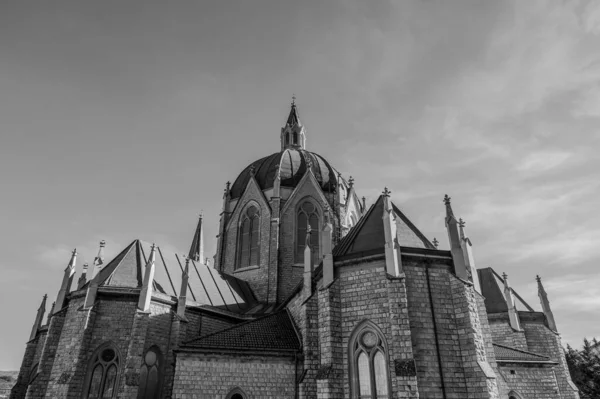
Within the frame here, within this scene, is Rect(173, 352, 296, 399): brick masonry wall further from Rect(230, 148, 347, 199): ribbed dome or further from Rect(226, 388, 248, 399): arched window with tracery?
Rect(230, 148, 347, 199): ribbed dome

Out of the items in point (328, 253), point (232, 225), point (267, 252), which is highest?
point (232, 225)

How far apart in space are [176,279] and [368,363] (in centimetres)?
1200

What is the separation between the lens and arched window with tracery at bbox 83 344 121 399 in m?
16.6

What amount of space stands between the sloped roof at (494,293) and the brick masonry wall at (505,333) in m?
0.46

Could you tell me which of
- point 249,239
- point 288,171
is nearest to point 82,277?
point 249,239

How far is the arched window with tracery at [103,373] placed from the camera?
16.6 m

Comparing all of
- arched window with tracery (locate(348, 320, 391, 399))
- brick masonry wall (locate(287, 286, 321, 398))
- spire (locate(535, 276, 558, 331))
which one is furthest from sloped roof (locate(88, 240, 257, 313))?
spire (locate(535, 276, 558, 331))

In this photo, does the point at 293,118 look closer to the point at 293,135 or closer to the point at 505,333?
the point at 293,135

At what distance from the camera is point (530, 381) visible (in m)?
17.4

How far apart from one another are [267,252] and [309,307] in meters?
11.2

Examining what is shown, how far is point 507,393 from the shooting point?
56.0ft

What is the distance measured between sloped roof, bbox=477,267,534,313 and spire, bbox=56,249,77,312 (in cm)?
2235

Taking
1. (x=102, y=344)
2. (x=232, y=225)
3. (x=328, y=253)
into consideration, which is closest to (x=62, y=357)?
(x=102, y=344)

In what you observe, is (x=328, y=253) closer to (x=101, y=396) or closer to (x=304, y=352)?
(x=304, y=352)
